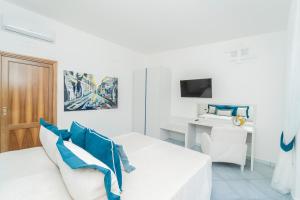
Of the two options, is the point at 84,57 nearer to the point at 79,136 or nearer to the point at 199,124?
the point at 79,136

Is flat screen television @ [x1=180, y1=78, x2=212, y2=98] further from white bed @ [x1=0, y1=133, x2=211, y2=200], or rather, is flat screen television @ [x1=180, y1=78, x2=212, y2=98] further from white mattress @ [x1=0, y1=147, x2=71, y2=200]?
→ white mattress @ [x1=0, y1=147, x2=71, y2=200]

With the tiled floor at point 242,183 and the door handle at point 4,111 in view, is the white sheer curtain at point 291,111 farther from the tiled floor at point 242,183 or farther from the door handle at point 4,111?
the door handle at point 4,111

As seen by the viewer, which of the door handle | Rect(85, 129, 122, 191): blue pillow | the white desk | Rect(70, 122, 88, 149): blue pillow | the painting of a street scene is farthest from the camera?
the white desk

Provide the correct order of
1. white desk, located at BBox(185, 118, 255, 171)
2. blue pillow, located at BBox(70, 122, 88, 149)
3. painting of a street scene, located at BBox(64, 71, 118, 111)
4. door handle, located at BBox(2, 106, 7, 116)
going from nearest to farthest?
blue pillow, located at BBox(70, 122, 88, 149)
door handle, located at BBox(2, 106, 7, 116)
painting of a street scene, located at BBox(64, 71, 118, 111)
white desk, located at BBox(185, 118, 255, 171)

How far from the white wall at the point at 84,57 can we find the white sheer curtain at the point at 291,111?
3.42 meters

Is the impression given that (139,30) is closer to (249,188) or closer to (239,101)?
(239,101)

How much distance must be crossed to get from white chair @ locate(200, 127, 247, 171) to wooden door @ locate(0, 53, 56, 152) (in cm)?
305

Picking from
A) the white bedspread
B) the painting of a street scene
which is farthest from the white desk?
the painting of a street scene

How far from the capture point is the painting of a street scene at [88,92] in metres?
3.02

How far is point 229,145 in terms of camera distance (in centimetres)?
264

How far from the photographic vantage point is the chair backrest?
2.55 metres

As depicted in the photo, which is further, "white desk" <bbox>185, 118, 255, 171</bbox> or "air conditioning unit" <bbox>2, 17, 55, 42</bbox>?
"white desk" <bbox>185, 118, 255, 171</bbox>

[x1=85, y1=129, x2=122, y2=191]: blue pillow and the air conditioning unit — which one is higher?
the air conditioning unit

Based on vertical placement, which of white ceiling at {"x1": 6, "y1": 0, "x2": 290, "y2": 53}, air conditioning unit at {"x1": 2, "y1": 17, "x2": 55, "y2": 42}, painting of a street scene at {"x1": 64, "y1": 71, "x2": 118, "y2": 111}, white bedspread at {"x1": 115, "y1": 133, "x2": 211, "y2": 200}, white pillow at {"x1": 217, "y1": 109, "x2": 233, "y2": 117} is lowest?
white bedspread at {"x1": 115, "y1": 133, "x2": 211, "y2": 200}
